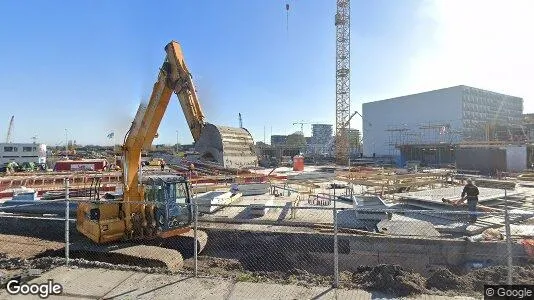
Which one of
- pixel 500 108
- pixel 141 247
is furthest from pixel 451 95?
pixel 141 247

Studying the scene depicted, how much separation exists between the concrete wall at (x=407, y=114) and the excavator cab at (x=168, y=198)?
63418 millimetres

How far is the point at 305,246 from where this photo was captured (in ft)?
40.2

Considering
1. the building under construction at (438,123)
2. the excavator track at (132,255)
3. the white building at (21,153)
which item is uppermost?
the building under construction at (438,123)

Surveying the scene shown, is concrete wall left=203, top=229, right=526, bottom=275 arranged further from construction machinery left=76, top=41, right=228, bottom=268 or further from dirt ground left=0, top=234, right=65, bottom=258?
dirt ground left=0, top=234, right=65, bottom=258

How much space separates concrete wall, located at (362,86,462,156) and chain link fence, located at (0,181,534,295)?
56598 mm

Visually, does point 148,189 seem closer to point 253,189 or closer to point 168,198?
point 168,198

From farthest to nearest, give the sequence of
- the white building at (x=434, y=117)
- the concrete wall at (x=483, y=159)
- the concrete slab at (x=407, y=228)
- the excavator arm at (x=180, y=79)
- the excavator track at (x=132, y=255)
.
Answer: the white building at (x=434, y=117), the concrete wall at (x=483, y=159), the concrete slab at (x=407, y=228), the excavator arm at (x=180, y=79), the excavator track at (x=132, y=255)

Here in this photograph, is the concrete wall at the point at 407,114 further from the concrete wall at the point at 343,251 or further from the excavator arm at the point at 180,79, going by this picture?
the excavator arm at the point at 180,79

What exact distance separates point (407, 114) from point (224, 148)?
5013 cm

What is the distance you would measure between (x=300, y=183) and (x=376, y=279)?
14.4 meters

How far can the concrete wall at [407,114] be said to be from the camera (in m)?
64.4

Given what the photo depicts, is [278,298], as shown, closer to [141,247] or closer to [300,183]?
[141,247]

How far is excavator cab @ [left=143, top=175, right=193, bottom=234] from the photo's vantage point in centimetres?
1026

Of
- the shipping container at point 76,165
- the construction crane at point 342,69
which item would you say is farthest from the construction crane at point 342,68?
the shipping container at point 76,165
